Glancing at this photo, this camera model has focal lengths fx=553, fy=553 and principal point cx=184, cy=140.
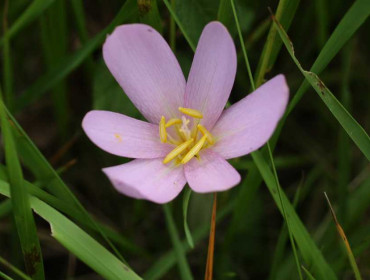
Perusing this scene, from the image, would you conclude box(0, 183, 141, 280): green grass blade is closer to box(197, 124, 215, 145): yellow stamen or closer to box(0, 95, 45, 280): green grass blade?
box(0, 95, 45, 280): green grass blade

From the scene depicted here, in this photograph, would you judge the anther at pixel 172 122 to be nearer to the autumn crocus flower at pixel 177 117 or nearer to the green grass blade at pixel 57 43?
the autumn crocus flower at pixel 177 117

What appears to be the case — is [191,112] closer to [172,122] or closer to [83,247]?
[172,122]

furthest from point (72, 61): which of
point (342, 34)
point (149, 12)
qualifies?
point (342, 34)

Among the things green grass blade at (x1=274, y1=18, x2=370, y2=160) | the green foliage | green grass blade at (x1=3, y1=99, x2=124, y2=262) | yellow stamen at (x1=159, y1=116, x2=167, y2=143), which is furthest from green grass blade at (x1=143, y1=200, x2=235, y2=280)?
green grass blade at (x1=274, y1=18, x2=370, y2=160)

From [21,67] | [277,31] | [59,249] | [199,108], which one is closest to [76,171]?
[59,249]

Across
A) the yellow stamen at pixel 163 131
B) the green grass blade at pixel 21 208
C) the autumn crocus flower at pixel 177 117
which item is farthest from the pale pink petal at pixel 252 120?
the green grass blade at pixel 21 208

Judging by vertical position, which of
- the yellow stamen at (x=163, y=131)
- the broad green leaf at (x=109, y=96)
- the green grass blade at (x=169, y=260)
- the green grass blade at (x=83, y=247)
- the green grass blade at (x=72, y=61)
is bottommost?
the green grass blade at (x=169, y=260)
